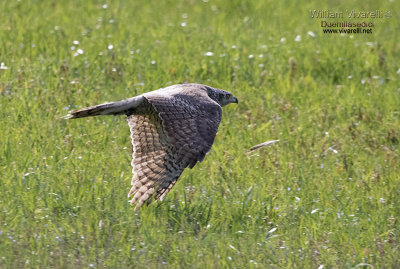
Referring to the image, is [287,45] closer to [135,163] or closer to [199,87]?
[199,87]

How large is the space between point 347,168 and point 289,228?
5.02 feet

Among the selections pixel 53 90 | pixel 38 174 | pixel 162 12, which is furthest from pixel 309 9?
pixel 38 174

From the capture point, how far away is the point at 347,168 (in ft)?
23.3

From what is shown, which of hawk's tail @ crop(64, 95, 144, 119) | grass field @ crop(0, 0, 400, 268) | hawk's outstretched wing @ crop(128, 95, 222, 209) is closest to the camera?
grass field @ crop(0, 0, 400, 268)

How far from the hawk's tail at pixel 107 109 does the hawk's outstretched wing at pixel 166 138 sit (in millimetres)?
125

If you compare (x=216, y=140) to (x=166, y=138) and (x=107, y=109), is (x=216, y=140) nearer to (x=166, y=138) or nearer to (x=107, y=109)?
(x=166, y=138)

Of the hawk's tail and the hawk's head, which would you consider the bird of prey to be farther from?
the hawk's head

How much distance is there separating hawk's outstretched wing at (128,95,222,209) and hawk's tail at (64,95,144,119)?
13cm

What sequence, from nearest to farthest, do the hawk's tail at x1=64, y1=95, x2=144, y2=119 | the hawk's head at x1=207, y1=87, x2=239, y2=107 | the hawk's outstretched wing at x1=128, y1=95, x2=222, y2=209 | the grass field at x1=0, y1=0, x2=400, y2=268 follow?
the grass field at x1=0, y1=0, x2=400, y2=268 → the hawk's outstretched wing at x1=128, y1=95, x2=222, y2=209 → the hawk's tail at x1=64, y1=95, x2=144, y2=119 → the hawk's head at x1=207, y1=87, x2=239, y2=107

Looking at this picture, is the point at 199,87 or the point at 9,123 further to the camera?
the point at 9,123

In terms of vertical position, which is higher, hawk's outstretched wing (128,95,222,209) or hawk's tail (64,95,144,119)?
hawk's tail (64,95,144,119)

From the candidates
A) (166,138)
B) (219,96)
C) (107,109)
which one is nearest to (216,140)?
(219,96)

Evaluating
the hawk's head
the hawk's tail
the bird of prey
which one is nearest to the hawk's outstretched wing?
the bird of prey

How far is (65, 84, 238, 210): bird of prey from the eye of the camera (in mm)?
5555
